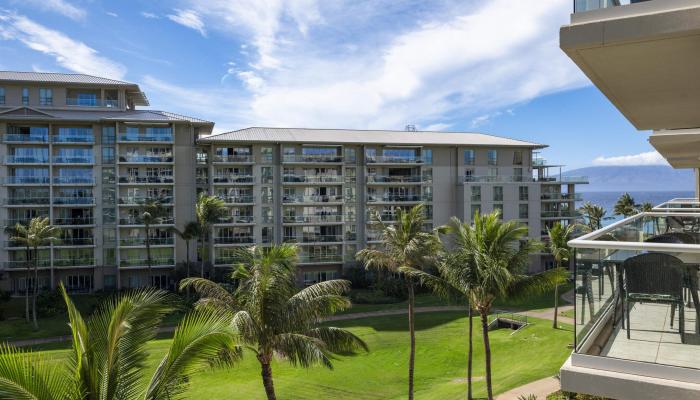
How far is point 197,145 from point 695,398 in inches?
2091

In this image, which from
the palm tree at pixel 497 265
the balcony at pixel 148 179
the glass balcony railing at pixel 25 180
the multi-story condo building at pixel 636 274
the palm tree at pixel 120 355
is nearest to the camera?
the multi-story condo building at pixel 636 274

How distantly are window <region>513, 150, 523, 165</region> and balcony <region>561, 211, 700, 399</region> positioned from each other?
5778cm

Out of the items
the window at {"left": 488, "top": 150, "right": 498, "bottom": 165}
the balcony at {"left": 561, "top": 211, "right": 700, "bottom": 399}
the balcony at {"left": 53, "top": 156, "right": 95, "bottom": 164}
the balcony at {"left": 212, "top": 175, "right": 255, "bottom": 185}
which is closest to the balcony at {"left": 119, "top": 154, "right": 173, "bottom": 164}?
the balcony at {"left": 53, "top": 156, "right": 95, "bottom": 164}

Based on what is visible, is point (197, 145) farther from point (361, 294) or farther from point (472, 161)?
point (472, 161)

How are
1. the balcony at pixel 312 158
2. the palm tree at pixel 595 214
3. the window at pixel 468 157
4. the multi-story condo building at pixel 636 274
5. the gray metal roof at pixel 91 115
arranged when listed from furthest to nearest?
the palm tree at pixel 595 214 → the window at pixel 468 157 → the balcony at pixel 312 158 → the gray metal roof at pixel 91 115 → the multi-story condo building at pixel 636 274

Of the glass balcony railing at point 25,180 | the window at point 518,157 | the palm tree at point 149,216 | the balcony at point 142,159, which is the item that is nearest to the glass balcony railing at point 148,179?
the balcony at point 142,159

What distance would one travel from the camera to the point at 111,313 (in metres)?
9.04

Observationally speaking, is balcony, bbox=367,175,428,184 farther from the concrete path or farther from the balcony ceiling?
the balcony ceiling

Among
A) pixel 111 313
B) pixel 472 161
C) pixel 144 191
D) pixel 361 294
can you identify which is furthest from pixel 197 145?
pixel 111 313

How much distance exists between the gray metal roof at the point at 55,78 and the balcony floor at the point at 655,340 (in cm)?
5752

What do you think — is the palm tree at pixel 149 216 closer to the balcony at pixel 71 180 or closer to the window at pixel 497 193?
the balcony at pixel 71 180

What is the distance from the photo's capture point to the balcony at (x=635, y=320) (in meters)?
5.42

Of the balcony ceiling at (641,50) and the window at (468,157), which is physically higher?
the window at (468,157)

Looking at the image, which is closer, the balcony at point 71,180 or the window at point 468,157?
the balcony at point 71,180
